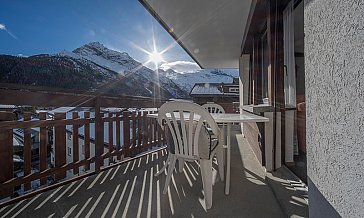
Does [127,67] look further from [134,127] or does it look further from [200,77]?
[200,77]

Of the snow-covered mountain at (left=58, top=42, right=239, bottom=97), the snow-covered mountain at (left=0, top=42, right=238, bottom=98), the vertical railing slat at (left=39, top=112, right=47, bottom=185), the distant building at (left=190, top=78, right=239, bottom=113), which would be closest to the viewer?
the vertical railing slat at (left=39, top=112, right=47, bottom=185)

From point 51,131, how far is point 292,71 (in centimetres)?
311

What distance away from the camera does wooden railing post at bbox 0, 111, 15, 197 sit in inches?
68.3

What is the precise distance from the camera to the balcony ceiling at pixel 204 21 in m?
3.10

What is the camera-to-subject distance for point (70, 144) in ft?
8.05

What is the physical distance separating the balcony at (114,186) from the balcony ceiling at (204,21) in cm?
186

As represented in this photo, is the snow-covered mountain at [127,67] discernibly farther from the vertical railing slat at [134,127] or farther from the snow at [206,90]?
the vertical railing slat at [134,127]

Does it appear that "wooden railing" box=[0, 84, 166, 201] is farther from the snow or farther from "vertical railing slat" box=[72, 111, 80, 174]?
the snow

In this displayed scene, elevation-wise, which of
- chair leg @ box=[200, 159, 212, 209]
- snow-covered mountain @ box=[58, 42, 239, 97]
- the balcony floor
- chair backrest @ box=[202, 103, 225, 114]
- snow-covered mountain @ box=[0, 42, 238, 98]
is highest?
snow-covered mountain @ box=[58, 42, 239, 97]

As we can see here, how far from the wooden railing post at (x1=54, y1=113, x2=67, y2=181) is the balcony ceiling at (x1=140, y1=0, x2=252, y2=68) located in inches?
84.6

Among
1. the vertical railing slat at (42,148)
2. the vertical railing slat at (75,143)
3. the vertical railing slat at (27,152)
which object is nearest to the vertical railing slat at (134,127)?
the vertical railing slat at (75,143)

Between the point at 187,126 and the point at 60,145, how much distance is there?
1.55 metres

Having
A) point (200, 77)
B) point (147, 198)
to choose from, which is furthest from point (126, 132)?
point (200, 77)

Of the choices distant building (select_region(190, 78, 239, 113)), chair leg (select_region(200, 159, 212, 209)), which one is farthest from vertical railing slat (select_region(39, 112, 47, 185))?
distant building (select_region(190, 78, 239, 113))
